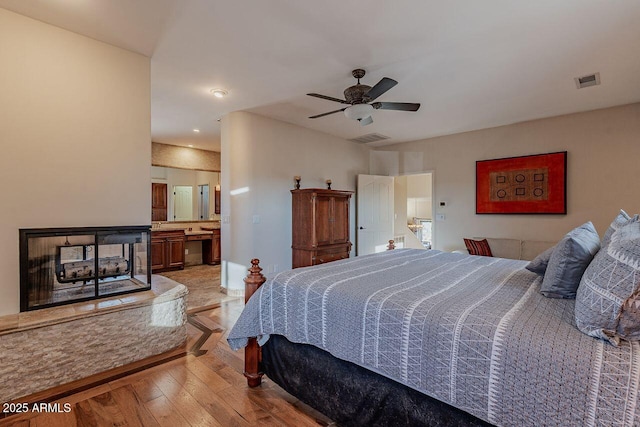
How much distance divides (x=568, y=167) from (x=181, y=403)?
542 cm

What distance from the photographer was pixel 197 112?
4199 millimetres

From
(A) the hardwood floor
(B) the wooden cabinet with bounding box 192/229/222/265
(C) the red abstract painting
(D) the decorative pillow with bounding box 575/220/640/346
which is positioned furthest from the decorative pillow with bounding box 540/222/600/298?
(B) the wooden cabinet with bounding box 192/229/222/265

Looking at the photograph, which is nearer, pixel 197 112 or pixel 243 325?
pixel 243 325

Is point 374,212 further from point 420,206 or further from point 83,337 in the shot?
point 83,337

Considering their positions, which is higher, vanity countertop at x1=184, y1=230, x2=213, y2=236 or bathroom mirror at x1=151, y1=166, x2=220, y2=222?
bathroom mirror at x1=151, y1=166, x2=220, y2=222

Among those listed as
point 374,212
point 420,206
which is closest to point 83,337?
point 374,212

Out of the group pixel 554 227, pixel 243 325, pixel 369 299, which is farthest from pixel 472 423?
pixel 554 227

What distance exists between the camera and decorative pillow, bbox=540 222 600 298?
143 cm

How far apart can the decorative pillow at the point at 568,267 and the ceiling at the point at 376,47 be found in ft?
5.48

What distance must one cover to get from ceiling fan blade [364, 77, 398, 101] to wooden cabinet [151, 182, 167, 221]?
4.99m

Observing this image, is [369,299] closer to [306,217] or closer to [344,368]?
[344,368]

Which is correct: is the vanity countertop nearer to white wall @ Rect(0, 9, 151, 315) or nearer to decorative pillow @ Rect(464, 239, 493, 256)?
white wall @ Rect(0, 9, 151, 315)

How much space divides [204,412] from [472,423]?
1.50 metres

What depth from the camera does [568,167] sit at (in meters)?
4.22
